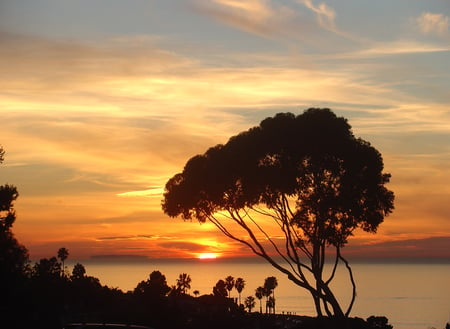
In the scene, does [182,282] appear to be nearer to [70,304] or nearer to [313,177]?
[70,304]

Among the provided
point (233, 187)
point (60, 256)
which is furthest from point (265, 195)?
point (60, 256)

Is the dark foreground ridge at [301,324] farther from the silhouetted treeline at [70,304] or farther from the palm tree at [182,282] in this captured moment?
the palm tree at [182,282]

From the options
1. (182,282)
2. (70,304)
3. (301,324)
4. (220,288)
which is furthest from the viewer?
(182,282)

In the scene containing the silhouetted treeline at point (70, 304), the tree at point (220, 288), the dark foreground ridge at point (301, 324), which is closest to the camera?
the dark foreground ridge at point (301, 324)

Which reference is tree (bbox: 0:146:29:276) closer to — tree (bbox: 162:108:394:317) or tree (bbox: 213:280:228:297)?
tree (bbox: 162:108:394:317)

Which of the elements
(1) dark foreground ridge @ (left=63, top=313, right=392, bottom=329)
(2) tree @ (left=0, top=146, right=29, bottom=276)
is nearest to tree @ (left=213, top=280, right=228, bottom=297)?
(1) dark foreground ridge @ (left=63, top=313, right=392, bottom=329)

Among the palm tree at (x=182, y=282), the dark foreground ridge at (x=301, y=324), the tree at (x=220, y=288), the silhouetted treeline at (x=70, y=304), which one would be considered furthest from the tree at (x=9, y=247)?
the palm tree at (x=182, y=282)

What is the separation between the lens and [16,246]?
121ft

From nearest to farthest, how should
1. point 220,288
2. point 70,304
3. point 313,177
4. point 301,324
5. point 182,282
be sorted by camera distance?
point 313,177, point 301,324, point 70,304, point 220,288, point 182,282

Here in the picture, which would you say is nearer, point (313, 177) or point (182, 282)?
point (313, 177)

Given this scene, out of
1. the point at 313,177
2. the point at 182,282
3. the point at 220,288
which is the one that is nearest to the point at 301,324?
the point at 313,177

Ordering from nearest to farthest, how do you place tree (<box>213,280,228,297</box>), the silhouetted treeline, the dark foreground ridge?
1. the dark foreground ridge
2. the silhouetted treeline
3. tree (<box>213,280,228,297</box>)

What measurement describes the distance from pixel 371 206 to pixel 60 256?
10751 centimetres

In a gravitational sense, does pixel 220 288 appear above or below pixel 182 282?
below
